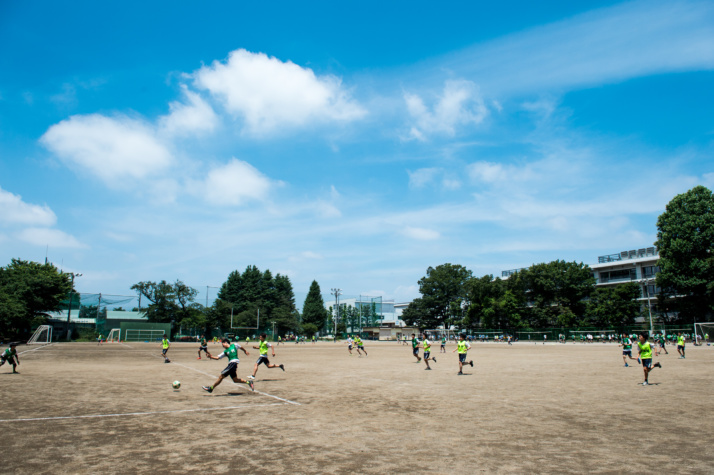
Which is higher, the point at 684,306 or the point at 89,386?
the point at 684,306

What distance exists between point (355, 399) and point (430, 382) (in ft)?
19.3

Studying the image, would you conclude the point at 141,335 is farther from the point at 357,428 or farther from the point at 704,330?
the point at 704,330

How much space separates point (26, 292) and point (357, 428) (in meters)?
67.2

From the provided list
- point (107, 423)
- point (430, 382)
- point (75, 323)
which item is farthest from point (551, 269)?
point (75, 323)

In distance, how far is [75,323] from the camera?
9000cm

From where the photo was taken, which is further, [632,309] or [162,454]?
[632,309]

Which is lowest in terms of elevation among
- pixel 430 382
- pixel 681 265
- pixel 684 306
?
pixel 430 382

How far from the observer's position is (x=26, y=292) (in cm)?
6041

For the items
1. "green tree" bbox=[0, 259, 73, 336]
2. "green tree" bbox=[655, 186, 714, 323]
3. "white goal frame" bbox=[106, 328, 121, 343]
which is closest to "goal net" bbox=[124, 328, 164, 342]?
"white goal frame" bbox=[106, 328, 121, 343]

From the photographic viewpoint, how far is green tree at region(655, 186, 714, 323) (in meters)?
58.5

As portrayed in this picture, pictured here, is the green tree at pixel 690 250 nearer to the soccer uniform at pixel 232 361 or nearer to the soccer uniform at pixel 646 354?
the soccer uniform at pixel 646 354

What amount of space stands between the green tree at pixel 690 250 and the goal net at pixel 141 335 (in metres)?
84.1

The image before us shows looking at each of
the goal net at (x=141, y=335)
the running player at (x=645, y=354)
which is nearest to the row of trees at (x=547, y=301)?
the goal net at (x=141, y=335)

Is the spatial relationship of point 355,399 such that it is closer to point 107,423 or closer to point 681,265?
point 107,423
